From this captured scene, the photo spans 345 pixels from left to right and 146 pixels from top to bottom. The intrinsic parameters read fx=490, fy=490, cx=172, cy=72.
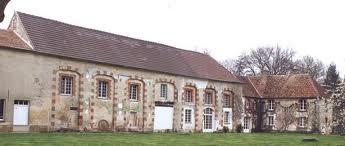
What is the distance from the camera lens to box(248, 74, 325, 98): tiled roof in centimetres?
5391

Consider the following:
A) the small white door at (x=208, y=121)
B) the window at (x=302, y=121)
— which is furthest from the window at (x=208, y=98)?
the window at (x=302, y=121)

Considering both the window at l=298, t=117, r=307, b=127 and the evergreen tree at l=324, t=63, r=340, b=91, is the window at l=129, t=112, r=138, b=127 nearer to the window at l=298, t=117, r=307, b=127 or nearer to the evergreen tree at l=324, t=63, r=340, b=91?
the window at l=298, t=117, r=307, b=127

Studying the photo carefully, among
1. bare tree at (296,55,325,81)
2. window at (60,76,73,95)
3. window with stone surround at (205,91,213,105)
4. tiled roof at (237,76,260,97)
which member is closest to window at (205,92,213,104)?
window with stone surround at (205,91,213,105)

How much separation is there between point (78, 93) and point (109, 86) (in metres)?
3.00

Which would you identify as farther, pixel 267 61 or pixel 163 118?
pixel 267 61

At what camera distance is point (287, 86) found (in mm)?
55844

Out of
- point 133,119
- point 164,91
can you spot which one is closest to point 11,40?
point 133,119

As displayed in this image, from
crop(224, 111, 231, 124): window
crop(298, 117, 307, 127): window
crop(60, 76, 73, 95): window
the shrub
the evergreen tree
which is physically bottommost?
the shrub

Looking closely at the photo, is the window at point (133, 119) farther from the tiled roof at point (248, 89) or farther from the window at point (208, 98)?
the tiled roof at point (248, 89)

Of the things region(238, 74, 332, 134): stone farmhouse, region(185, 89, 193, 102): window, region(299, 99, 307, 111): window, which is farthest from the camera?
region(299, 99, 307, 111): window

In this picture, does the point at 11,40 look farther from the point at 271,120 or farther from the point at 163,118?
the point at 271,120

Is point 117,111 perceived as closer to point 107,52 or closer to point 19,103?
point 107,52

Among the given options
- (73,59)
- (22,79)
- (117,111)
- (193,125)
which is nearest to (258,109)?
(193,125)

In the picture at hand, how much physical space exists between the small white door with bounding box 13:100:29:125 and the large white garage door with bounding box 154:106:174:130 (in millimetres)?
12093
